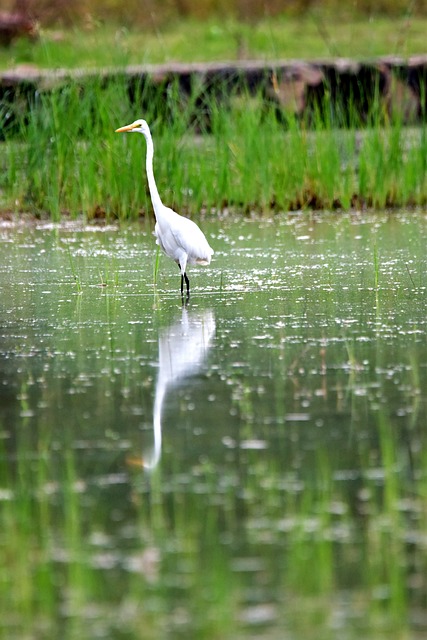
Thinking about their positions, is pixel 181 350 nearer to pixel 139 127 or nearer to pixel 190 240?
pixel 190 240

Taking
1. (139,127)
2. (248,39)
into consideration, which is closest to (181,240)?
(139,127)

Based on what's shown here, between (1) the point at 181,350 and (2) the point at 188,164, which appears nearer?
(1) the point at 181,350

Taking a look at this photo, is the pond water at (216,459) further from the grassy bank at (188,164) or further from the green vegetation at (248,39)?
the green vegetation at (248,39)

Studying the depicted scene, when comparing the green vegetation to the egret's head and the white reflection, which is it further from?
the white reflection

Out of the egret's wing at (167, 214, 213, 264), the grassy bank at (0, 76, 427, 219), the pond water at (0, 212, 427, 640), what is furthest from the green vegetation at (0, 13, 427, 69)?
the pond water at (0, 212, 427, 640)

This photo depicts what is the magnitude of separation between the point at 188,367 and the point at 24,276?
2.37m

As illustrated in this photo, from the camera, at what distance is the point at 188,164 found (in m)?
8.20

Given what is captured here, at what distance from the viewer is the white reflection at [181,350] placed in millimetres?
3742

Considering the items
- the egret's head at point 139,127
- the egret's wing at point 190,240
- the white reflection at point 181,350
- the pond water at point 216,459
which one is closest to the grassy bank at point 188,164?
the egret's head at point 139,127

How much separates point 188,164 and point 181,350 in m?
3.91

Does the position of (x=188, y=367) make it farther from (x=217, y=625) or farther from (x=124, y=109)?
(x=124, y=109)

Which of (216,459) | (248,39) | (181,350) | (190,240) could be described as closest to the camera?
(216,459)

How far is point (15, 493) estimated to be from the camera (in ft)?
9.59

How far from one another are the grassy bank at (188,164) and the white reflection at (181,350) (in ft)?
9.60
